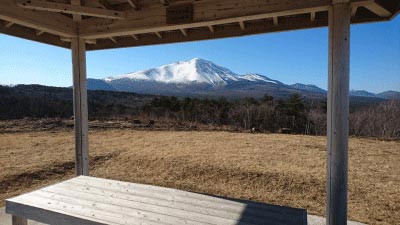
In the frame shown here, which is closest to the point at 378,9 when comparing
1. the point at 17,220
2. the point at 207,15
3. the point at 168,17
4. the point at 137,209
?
the point at 207,15

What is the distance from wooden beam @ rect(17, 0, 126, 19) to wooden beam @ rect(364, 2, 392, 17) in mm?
2623

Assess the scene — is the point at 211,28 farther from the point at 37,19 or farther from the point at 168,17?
the point at 37,19

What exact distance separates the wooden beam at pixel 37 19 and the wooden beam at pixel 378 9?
3419 mm

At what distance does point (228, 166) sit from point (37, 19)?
14.8 feet

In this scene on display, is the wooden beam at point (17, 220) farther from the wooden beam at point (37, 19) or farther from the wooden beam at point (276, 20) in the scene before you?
the wooden beam at point (276, 20)

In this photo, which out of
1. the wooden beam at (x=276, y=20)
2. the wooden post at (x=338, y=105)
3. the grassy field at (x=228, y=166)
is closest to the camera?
the wooden post at (x=338, y=105)

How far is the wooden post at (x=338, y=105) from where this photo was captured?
99.7 inches

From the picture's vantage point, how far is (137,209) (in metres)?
2.34

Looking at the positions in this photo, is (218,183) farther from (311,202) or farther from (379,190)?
(379,190)

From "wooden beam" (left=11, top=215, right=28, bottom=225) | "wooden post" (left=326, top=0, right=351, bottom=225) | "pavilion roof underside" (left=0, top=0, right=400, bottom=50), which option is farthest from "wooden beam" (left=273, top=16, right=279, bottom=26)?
"wooden beam" (left=11, top=215, right=28, bottom=225)

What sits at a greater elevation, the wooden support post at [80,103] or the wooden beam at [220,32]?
the wooden beam at [220,32]

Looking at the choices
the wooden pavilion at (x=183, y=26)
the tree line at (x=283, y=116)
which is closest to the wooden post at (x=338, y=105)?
the wooden pavilion at (x=183, y=26)

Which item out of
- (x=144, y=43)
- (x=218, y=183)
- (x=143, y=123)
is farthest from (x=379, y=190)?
(x=143, y=123)

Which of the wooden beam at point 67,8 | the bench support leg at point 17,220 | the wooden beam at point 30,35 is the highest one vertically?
Result: the wooden beam at point 67,8
